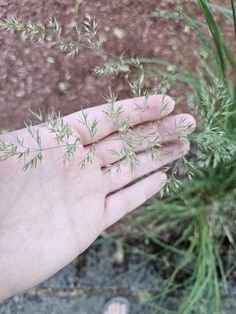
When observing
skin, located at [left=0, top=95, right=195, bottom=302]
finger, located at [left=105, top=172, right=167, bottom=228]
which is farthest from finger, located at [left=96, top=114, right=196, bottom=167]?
finger, located at [left=105, top=172, right=167, bottom=228]

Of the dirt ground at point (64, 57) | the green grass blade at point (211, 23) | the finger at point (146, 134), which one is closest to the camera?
the green grass blade at point (211, 23)

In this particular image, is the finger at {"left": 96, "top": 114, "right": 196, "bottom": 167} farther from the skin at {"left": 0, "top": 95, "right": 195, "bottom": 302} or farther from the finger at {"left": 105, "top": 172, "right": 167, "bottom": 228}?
the finger at {"left": 105, "top": 172, "right": 167, "bottom": 228}

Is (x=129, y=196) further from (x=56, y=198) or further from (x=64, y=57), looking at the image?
(x=64, y=57)

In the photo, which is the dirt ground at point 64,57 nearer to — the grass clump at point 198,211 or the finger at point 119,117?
the grass clump at point 198,211

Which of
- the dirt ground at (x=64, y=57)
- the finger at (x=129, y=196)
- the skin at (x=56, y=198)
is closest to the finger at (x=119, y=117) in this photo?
the skin at (x=56, y=198)

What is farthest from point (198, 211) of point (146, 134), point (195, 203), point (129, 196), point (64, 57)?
point (64, 57)

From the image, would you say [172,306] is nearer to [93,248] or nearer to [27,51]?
[93,248]
